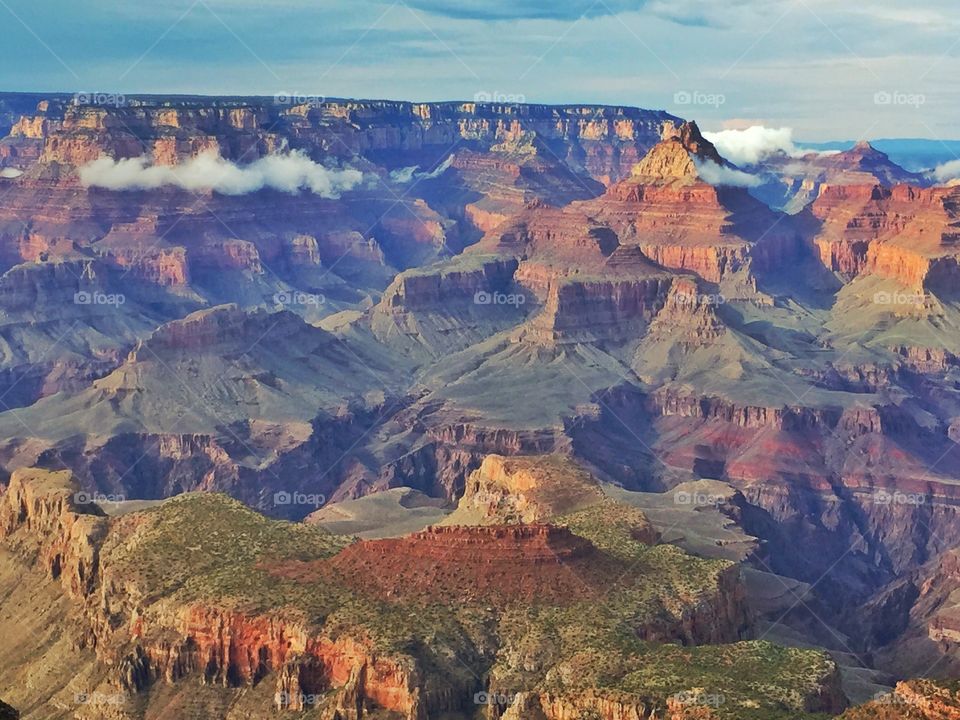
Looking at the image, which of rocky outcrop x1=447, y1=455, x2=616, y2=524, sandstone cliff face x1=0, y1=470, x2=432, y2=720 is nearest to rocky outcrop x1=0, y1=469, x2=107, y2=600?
sandstone cliff face x1=0, y1=470, x2=432, y2=720

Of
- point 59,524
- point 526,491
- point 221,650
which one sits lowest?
point 221,650

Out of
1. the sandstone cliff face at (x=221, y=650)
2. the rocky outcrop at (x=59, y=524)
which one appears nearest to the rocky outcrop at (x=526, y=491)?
the rocky outcrop at (x=59, y=524)

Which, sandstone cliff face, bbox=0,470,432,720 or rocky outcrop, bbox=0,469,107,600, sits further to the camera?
rocky outcrop, bbox=0,469,107,600

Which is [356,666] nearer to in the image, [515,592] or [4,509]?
[515,592]

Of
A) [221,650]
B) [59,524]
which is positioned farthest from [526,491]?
[221,650]

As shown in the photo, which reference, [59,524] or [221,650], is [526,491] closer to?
[59,524]

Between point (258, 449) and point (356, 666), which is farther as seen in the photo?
point (258, 449)

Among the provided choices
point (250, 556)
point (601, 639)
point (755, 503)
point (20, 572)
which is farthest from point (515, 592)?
point (755, 503)

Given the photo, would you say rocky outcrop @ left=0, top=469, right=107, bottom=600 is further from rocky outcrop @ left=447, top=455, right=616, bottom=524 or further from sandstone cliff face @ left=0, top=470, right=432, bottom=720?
rocky outcrop @ left=447, top=455, right=616, bottom=524

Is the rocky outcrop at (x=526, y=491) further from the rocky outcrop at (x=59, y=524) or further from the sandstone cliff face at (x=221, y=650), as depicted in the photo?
the sandstone cliff face at (x=221, y=650)

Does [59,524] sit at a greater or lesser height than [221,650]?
greater

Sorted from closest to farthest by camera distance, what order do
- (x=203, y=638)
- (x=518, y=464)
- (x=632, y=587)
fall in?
(x=203, y=638)
(x=632, y=587)
(x=518, y=464)
